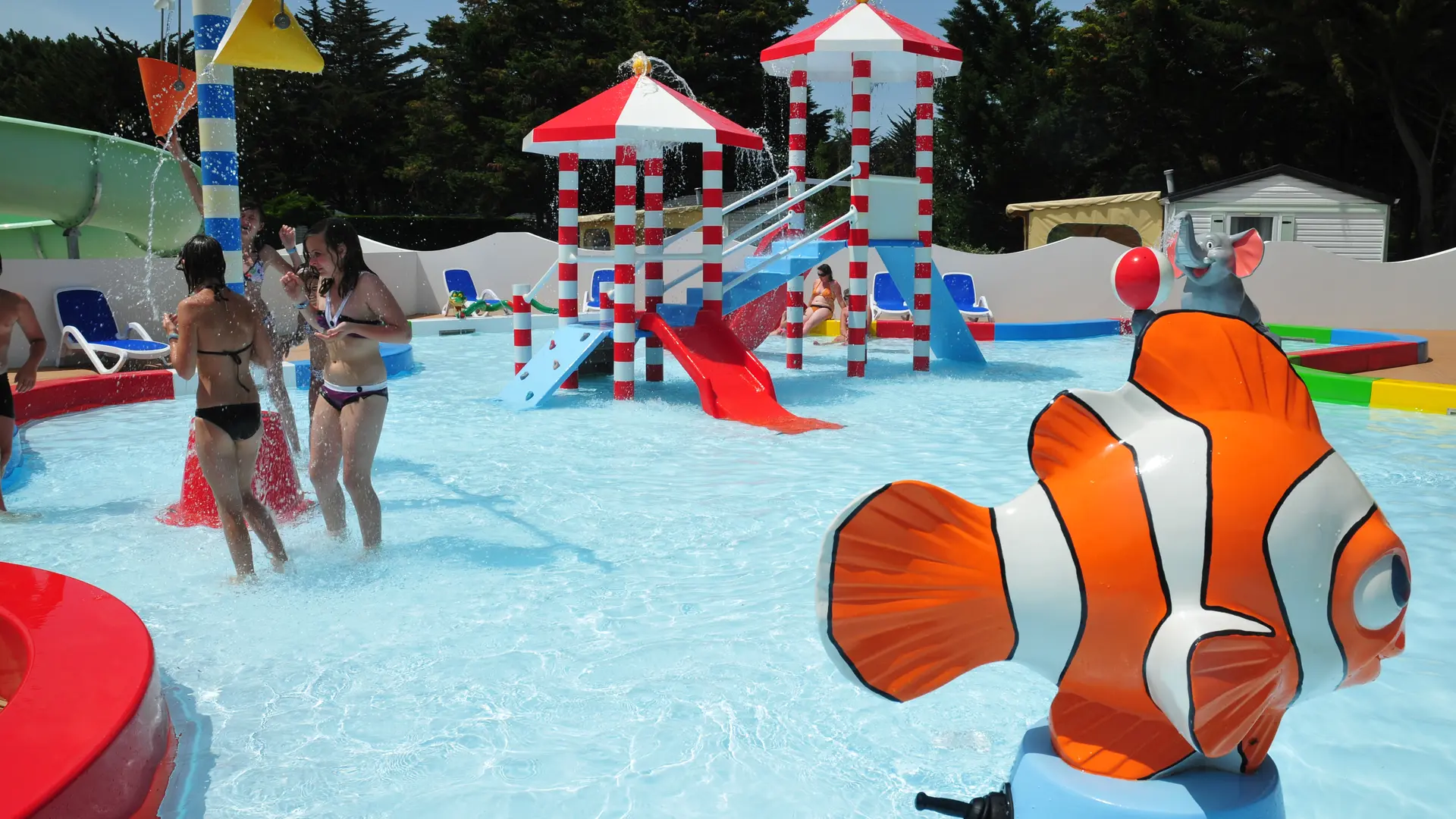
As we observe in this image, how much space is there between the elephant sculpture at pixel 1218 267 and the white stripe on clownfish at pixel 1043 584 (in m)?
3.14

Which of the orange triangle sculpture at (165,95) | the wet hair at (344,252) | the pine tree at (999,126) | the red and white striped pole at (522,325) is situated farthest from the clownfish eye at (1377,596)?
the pine tree at (999,126)

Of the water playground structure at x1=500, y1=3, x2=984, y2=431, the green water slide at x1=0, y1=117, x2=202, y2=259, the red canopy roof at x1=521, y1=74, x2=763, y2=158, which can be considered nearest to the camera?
the red canopy roof at x1=521, y1=74, x2=763, y2=158

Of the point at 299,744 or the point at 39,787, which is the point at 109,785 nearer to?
the point at 39,787

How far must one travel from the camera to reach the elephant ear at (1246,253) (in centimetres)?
480

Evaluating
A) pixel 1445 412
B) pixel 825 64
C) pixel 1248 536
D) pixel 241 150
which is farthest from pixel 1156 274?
pixel 241 150

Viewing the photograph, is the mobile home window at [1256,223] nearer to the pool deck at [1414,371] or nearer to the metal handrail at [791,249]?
the pool deck at [1414,371]

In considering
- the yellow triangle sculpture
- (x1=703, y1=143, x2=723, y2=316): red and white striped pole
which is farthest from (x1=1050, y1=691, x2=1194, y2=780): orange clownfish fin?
(x1=703, y1=143, x2=723, y2=316): red and white striped pole

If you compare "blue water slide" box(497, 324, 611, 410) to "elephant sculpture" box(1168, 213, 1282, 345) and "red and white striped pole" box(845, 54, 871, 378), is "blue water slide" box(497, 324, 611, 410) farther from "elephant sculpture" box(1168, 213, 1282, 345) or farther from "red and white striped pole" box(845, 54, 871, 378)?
"elephant sculpture" box(1168, 213, 1282, 345)

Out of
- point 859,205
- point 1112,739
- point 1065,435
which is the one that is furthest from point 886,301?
point 1112,739

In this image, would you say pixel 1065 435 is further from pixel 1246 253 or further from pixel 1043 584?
pixel 1246 253

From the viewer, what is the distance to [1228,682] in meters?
1.76

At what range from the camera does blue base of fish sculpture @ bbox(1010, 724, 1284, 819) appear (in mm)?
1899

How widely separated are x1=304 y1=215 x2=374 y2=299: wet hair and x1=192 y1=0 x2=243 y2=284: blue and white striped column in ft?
2.79

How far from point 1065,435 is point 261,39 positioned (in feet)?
15.0
